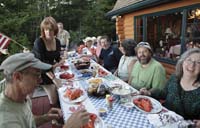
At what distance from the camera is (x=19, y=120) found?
1069mm

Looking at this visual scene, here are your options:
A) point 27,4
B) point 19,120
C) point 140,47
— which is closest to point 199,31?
point 140,47

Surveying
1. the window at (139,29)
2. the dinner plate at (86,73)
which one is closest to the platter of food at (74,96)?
the dinner plate at (86,73)

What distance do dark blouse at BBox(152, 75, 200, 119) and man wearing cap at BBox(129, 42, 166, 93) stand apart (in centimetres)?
26

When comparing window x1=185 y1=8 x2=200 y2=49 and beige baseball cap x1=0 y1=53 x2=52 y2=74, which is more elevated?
window x1=185 y1=8 x2=200 y2=49

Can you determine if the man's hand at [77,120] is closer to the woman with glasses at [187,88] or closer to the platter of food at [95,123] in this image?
the platter of food at [95,123]

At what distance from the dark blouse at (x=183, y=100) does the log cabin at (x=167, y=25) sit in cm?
174

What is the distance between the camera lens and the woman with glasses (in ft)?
5.85

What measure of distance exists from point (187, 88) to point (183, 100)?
12 centimetres

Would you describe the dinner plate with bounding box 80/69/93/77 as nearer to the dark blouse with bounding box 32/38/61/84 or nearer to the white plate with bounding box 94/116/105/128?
the dark blouse with bounding box 32/38/61/84

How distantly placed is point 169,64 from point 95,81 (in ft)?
7.03

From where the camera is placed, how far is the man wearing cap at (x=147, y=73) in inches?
89.7

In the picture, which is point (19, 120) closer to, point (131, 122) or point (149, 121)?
point (131, 122)

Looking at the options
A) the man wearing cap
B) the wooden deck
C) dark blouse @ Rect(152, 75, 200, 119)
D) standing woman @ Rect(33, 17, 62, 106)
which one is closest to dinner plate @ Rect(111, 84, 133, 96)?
the man wearing cap

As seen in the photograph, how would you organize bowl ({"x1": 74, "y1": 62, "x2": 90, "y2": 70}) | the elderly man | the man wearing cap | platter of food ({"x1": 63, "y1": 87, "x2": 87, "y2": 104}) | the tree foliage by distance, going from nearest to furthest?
1. the elderly man
2. platter of food ({"x1": 63, "y1": 87, "x2": 87, "y2": 104})
3. the man wearing cap
4. bowl ({"x1": 74, "y1": 62, "x2": 90, "y2": 70})
5. the tree foliage
